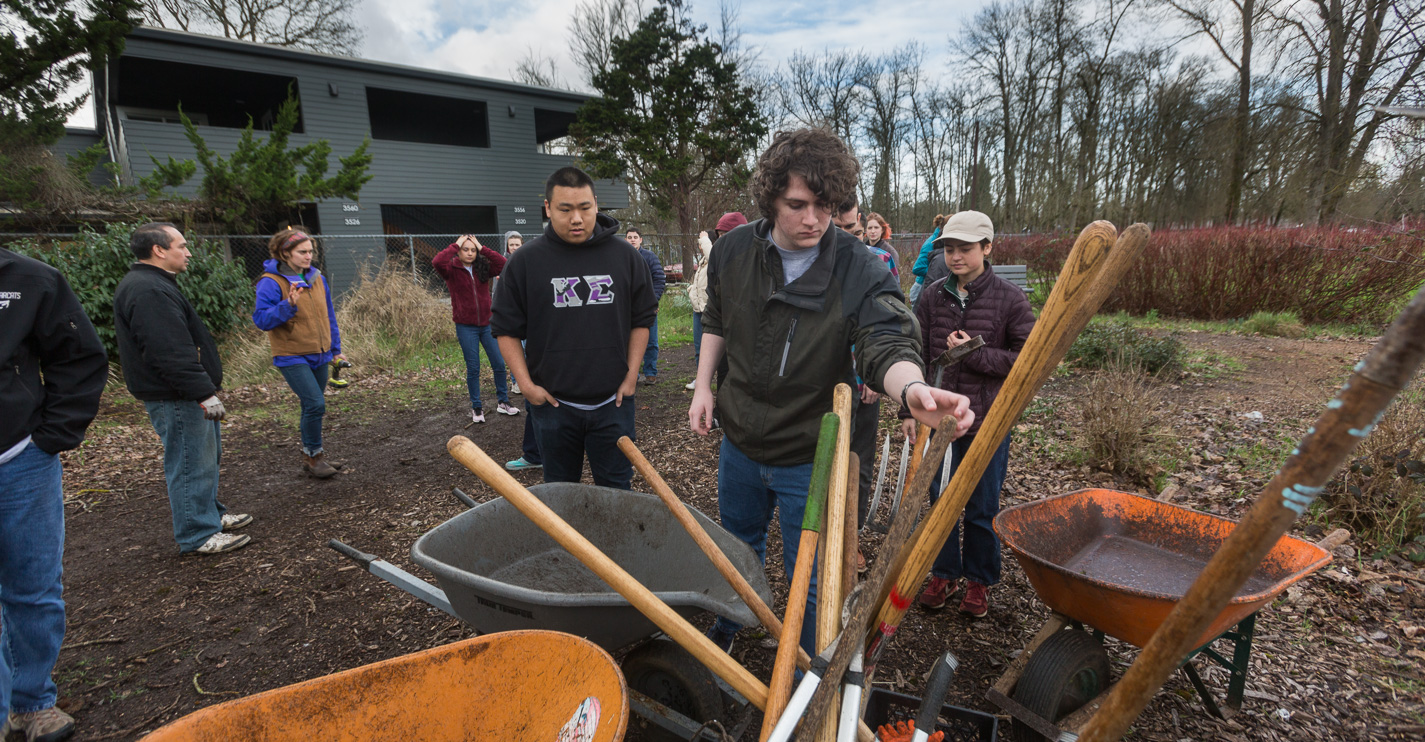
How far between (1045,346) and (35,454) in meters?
3.23

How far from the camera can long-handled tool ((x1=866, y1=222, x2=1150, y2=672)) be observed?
1082mm

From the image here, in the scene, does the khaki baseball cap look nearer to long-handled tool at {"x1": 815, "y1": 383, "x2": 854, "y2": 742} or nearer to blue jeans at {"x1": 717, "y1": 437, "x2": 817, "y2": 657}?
blue jeans at {"x1": 717, "y1": 437, "x2": 817, "y2": 657}

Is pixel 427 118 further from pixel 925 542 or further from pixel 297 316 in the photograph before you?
pixel 925 542

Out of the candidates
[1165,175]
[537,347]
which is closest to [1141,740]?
[537,347]

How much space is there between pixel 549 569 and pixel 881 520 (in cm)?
238

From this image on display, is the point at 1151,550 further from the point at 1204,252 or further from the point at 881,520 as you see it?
the point at 1204,252

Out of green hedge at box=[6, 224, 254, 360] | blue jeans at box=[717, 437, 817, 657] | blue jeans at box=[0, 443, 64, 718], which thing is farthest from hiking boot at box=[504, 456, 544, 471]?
green hedge at box=[6, 224, 254, 360]

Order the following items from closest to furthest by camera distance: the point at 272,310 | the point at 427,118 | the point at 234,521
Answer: the point at 234,521 < the point at 272,310 < the point at 427,118

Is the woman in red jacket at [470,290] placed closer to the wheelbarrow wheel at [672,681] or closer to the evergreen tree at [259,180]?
the wheelbarrow wheel at [672,681]

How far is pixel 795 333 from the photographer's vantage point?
198cm

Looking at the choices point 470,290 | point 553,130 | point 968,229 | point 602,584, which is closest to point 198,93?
point 553,130

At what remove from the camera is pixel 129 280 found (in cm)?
316

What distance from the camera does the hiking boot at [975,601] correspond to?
2904 millimetres

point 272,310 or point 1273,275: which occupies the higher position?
point 272,310
